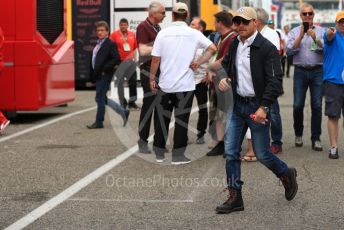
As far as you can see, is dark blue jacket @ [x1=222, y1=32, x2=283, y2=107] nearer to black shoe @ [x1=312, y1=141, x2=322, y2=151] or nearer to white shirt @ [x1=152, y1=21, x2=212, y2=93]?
white shirt @ [x1=152, y1=21, x2=212, y2=93]

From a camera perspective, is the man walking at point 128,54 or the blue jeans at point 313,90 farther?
the man walking at point 128,54

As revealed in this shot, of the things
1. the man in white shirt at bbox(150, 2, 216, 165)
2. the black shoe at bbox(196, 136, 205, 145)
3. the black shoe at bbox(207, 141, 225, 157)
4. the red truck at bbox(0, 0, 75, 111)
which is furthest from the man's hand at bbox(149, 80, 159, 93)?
the red truck at bbox(0, 0, 75, 111)

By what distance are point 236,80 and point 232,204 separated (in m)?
1.07

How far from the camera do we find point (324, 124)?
12.4 meters

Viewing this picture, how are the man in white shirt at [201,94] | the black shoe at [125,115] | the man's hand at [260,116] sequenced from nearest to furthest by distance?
the man's hand at [260,116], the man in white shirt at [201,94], the black shoe at [125,115]

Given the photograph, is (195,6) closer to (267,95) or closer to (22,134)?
(22,134)

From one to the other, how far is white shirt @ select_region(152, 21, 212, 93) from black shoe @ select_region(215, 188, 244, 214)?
2.40 m

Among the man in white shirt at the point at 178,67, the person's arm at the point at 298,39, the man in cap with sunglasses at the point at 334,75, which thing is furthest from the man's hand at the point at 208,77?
the man in cap with sunglasses at the point at 334,75

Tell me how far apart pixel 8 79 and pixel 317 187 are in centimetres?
680

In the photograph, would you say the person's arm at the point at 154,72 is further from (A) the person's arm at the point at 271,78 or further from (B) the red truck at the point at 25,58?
(B) the red truck at the point at 25,58

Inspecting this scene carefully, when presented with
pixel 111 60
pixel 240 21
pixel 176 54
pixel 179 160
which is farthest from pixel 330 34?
pixel 111 60

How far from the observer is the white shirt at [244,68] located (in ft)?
20.6

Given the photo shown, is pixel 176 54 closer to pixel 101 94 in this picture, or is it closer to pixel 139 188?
pixel 139 188

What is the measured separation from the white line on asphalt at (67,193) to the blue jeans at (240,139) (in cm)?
157
